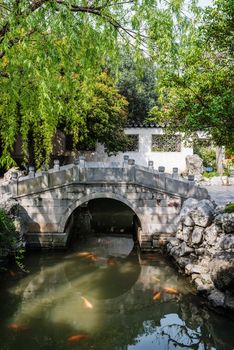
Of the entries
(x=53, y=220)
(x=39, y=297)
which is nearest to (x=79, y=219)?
(x=53, y=220)

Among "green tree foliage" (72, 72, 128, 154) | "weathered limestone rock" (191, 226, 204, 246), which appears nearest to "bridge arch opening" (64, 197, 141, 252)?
"weathered limestone rock" (191, 226, 204, 246)

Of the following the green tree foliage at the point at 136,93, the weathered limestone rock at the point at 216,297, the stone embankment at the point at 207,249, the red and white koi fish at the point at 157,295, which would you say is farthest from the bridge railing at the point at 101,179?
the green tree foliage at the point at 136,93

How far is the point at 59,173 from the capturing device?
34.9ft

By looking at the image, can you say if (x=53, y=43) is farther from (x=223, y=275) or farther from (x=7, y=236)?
(x=7, y=236)

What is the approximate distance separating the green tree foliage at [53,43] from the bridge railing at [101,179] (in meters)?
4.71

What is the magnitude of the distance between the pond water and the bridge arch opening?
77.6 inches

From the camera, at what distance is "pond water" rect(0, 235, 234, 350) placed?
637 centimetres

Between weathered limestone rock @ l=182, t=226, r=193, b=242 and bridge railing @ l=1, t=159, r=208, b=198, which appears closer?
weathered limestone rock @ l=182, t=226, r=193, b=242

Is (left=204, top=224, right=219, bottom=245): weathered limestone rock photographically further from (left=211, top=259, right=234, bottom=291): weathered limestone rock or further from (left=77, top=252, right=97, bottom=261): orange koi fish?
(left=77, top=252, right=97, bottom=261): orange koi fish

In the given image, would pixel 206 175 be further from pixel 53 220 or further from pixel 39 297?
pixel 39 297

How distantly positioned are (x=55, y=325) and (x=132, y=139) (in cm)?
1483

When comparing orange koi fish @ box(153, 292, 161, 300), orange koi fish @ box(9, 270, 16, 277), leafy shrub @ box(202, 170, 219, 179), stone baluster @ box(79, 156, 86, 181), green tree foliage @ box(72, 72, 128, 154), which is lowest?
orange koi fish @ box(153, 292, 161, 300)

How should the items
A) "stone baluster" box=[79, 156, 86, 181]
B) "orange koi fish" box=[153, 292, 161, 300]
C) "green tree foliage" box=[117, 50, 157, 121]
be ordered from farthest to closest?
"green tree foliage" box=[117, 50, 157, 121]
"stone baluster" box=[79, 156, 86, 181]
"orange koi fish" box=[153, 292, 161, 300]

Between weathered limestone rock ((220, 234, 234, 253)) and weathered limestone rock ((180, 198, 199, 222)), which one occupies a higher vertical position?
weathered limestone rock ((180, 198, 199, 222))
